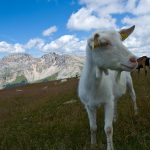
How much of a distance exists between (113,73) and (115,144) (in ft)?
6.36

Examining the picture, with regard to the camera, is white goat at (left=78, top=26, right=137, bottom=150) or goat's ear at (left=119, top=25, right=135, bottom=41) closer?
white goat at (left=78, top=26, right=137, bottom=150)

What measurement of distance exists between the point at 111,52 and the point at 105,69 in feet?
2.70

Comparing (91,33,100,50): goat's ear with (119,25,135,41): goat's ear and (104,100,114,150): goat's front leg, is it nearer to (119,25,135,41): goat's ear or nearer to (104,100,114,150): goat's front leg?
(119,25,135,41): goat's ear

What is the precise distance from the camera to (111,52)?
6531mm

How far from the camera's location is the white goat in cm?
646

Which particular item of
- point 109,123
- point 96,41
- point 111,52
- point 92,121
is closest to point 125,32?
point 111,52

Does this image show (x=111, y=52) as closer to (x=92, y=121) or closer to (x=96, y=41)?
(x=96, y=41)

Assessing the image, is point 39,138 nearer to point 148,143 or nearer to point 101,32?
point 148,143

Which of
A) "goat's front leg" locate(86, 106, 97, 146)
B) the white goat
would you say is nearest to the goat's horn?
the white goat

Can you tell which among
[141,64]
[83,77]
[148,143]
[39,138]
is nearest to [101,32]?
[83,77]

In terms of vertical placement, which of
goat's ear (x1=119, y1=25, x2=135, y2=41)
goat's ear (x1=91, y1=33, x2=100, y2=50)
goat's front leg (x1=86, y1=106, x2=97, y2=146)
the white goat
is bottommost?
goat's front leg (x1=86, y1=106, x2=97, y2=146)

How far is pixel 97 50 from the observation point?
22.2 feet

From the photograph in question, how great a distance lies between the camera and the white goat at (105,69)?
6.46 metres

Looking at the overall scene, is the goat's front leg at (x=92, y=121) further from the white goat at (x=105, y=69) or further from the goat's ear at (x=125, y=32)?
the goat's ear at (x=125, y=32)
